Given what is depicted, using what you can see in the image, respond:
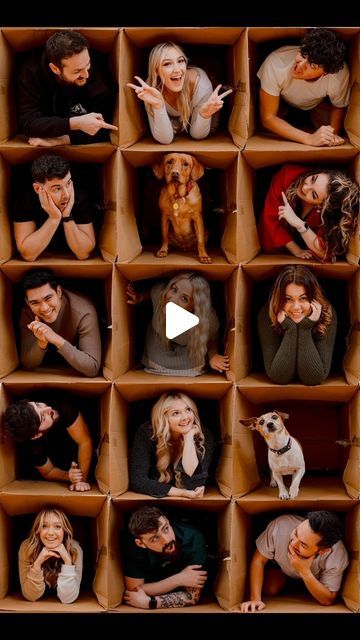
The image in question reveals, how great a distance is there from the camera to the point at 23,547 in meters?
6.15

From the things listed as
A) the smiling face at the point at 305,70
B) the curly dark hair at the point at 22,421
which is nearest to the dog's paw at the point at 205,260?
the smiling face at the point at 305,70

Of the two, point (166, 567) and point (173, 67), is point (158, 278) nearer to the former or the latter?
point (173, 67)

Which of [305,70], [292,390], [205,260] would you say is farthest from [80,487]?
[305,70]

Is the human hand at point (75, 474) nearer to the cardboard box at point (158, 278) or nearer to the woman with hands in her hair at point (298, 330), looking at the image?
the cardboard box at point (158, 278)

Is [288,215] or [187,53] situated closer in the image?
[288,215]

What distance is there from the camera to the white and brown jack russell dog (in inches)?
238

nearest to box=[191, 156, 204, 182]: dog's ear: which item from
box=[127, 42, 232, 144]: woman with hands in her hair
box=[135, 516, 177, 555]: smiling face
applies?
box=[127, 42, 232, 144]: woman with hands in her hair

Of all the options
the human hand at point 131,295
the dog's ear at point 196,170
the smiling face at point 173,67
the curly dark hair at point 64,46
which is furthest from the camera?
the human hand at point 131,295

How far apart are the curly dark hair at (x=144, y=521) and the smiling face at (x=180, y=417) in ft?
1.14

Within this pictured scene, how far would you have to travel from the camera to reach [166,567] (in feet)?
20.3

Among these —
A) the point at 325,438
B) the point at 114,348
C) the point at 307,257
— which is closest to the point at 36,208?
the point at 114,348

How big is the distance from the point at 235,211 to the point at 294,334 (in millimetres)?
562

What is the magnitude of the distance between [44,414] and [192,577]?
90cm

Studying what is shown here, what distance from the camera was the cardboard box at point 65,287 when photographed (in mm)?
6145
